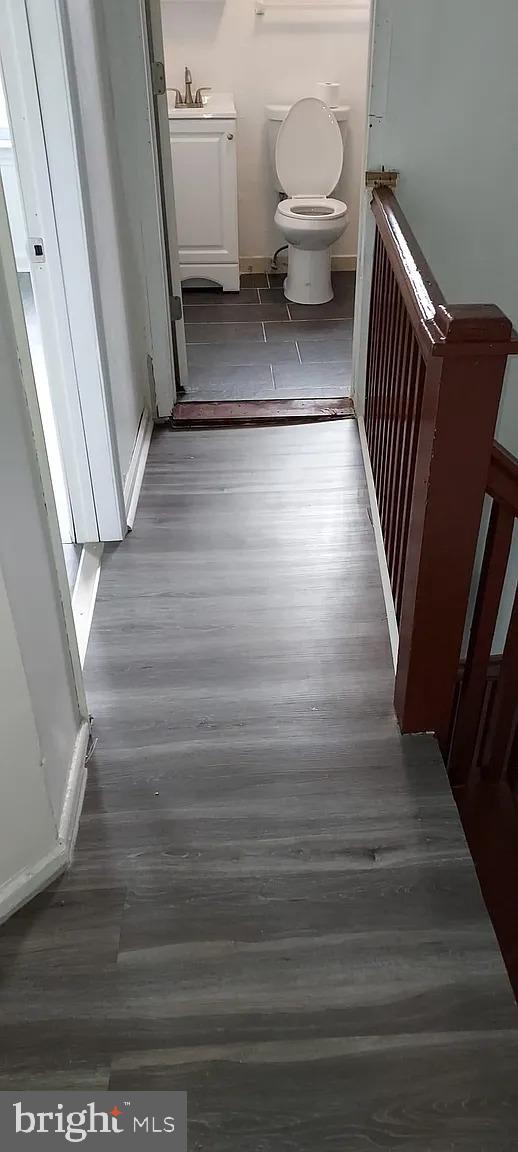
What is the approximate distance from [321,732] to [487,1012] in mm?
675

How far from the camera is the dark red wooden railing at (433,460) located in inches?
57.4

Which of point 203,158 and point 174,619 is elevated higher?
point 203,158

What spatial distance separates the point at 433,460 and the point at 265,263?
373 cm

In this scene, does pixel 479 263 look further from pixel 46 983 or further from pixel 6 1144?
pixel 6 1144

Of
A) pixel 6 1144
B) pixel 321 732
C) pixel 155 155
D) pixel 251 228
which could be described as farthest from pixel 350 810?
pixel 251 228

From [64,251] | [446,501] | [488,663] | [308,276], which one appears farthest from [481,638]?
[308,276]

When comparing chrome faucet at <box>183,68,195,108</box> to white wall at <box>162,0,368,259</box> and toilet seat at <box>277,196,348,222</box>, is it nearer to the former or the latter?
white wall at <box>162,0,368,259</box>

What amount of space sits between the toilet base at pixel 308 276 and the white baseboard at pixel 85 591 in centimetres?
247

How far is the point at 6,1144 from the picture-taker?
128cm

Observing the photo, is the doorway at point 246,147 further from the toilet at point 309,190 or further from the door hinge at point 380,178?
the door hinge at point 380,178

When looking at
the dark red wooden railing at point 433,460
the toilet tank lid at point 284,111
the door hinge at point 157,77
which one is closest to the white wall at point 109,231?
the door hinge at point 157,77

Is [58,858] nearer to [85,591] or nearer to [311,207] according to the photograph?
[85,591]

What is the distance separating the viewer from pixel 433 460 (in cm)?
157

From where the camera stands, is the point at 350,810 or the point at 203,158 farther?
the point at 203,158
